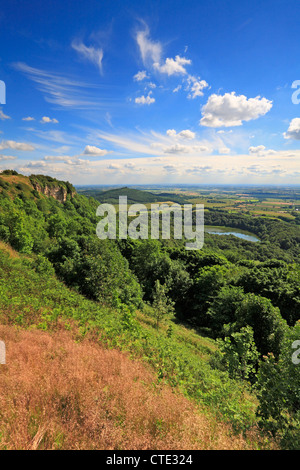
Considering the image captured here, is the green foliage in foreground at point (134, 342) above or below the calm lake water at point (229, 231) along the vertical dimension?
above

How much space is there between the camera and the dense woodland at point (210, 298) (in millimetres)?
5074

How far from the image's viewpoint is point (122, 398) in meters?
4.25

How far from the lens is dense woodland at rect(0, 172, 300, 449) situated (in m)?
5.07

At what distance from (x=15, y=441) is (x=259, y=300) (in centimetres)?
1767

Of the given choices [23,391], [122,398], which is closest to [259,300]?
[122,398]

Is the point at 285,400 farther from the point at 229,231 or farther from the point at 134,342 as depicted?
the point at 229,231

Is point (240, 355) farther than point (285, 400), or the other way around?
point (240, 355)

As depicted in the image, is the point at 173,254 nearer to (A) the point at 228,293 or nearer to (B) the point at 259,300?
(A) the point at 228,293

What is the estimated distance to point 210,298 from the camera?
27.9 meters

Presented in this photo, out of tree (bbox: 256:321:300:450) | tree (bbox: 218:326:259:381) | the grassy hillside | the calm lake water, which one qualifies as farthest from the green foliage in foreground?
the calm lake water

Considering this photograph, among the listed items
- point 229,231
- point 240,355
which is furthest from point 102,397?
point 229,231

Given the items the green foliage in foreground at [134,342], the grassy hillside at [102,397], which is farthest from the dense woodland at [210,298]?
the grassy hillside at [102,397]

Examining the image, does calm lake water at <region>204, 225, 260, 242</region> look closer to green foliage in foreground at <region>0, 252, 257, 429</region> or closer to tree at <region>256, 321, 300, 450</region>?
green foliage in foreground at <region>0, 252, 257, 429</region>

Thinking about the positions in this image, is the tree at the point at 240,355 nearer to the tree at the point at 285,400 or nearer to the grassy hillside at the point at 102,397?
the grassy hillside at the point at 102,397
